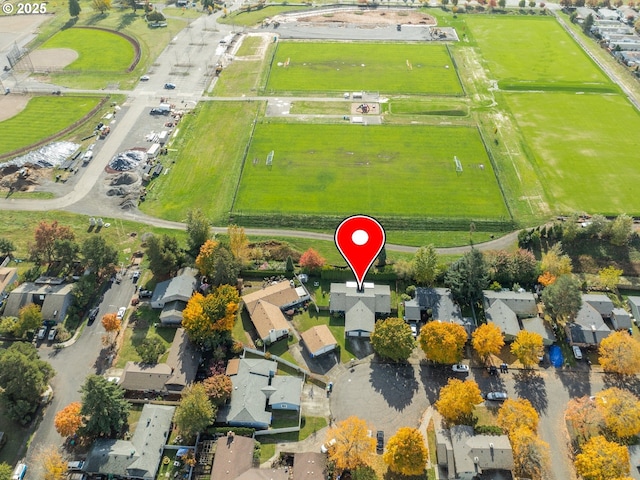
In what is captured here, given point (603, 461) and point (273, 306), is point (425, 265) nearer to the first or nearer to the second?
point (273, 306)

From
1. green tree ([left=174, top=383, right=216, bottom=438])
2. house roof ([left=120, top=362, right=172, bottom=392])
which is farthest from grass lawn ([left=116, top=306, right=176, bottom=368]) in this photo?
green tree ([left=174, top=383, right=216, bottom=438])

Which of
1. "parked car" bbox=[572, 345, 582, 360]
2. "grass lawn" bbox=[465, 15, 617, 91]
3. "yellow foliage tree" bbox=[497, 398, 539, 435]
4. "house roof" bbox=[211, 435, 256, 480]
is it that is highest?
"grass lawn" bbox=[465, 15, 617, 91]

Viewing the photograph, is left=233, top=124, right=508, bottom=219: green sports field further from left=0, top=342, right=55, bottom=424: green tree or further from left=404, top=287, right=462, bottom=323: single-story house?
left=0, top=342, right=55, bottom=424: green tree

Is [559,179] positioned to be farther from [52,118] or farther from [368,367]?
[52,118]

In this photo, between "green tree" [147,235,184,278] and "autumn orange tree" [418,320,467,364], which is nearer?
"autumn orange tree" [418,320,467,364]

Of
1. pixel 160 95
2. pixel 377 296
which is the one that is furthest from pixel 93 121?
pixel 377 296

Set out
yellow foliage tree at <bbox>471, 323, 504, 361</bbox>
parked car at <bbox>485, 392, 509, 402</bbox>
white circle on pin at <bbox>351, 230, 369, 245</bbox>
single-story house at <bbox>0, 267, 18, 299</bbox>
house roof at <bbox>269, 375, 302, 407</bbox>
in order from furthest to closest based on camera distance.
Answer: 1. single-story house at <bbox>0, 267, 18, 299</bbox>
2. white circle on pin at <bbox>351, 230, 369, 245</bbox>
3. yellow foliage tree at <bbox>471, 323, 504, 361</bbox>
4. parked car at <bbox>485, 392, 509, 402</bbox>
5. house roof at <bbox>269, 375, 302, 407</bbox>

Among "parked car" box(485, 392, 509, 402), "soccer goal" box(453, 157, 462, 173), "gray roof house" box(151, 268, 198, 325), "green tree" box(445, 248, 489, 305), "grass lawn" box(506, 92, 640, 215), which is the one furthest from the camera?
"soccer goal" box(453, 157, 462, 173)
